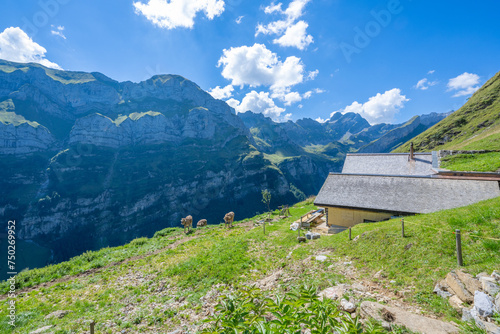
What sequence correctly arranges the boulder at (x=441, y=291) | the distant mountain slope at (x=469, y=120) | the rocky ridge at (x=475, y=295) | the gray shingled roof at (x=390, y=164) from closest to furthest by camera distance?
the rocky ridge at (x=475, y=295) → the boulder at (x=441, y=291) → the gray shingled roof at (x=390, y=164) → the distant mountain slope at (x=469, y=120)

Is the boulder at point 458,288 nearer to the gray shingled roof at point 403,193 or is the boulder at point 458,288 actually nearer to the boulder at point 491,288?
the boulder at point 491,288

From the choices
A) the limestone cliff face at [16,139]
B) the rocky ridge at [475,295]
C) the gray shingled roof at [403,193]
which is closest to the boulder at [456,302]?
the rocky ridge at [475,295]

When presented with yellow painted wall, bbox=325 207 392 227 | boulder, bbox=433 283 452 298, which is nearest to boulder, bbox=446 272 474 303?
boulder, bbox=433 283 452 298

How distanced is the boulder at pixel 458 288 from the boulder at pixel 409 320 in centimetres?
170

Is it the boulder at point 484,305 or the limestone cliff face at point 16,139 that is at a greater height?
the limestone cliff face at point 16,139

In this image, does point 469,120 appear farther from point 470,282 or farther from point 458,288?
point 458,288

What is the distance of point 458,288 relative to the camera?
6938mm

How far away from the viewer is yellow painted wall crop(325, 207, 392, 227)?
22612 mm

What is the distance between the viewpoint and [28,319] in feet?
37.7

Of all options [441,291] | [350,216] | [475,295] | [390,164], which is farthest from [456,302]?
[390,164]

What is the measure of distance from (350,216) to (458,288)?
59.3ft

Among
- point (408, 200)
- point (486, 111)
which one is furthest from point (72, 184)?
point (486, 111)

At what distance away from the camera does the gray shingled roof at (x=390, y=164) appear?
108 ft

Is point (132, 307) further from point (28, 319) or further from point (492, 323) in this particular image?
point (492, 323)
